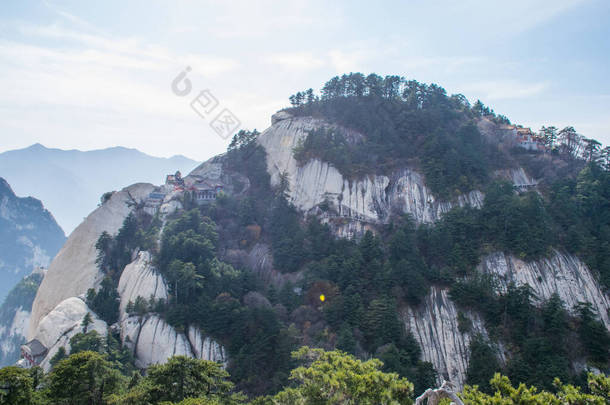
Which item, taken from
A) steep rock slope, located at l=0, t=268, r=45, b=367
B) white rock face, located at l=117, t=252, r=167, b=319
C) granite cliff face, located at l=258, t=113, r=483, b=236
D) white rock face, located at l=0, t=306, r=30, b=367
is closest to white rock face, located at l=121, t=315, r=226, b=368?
white rock face, located at l=117, t=252, r=167, b=319

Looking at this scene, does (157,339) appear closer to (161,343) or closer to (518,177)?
(161,343)

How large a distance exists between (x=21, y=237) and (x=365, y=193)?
115005 mm

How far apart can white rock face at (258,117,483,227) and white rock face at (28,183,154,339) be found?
17.4 meters

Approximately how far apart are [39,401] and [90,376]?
240 cm

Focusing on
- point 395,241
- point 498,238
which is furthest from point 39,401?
point 498,238

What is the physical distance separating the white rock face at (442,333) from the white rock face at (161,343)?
1497 centimetres

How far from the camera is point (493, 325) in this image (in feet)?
90.7

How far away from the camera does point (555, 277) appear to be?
29.8 metres

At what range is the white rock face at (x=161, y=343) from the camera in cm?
2712

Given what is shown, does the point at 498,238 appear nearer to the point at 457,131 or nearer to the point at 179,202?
the point at 457,131

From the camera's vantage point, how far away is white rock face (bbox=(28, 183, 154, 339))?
116 ft

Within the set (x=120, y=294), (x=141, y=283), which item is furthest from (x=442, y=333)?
(x=120, y=294)

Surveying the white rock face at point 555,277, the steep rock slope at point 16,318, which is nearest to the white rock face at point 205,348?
the white rock face at point 555,277

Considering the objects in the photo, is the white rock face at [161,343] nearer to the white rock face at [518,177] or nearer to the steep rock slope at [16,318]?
the white rock face at [518,177]
